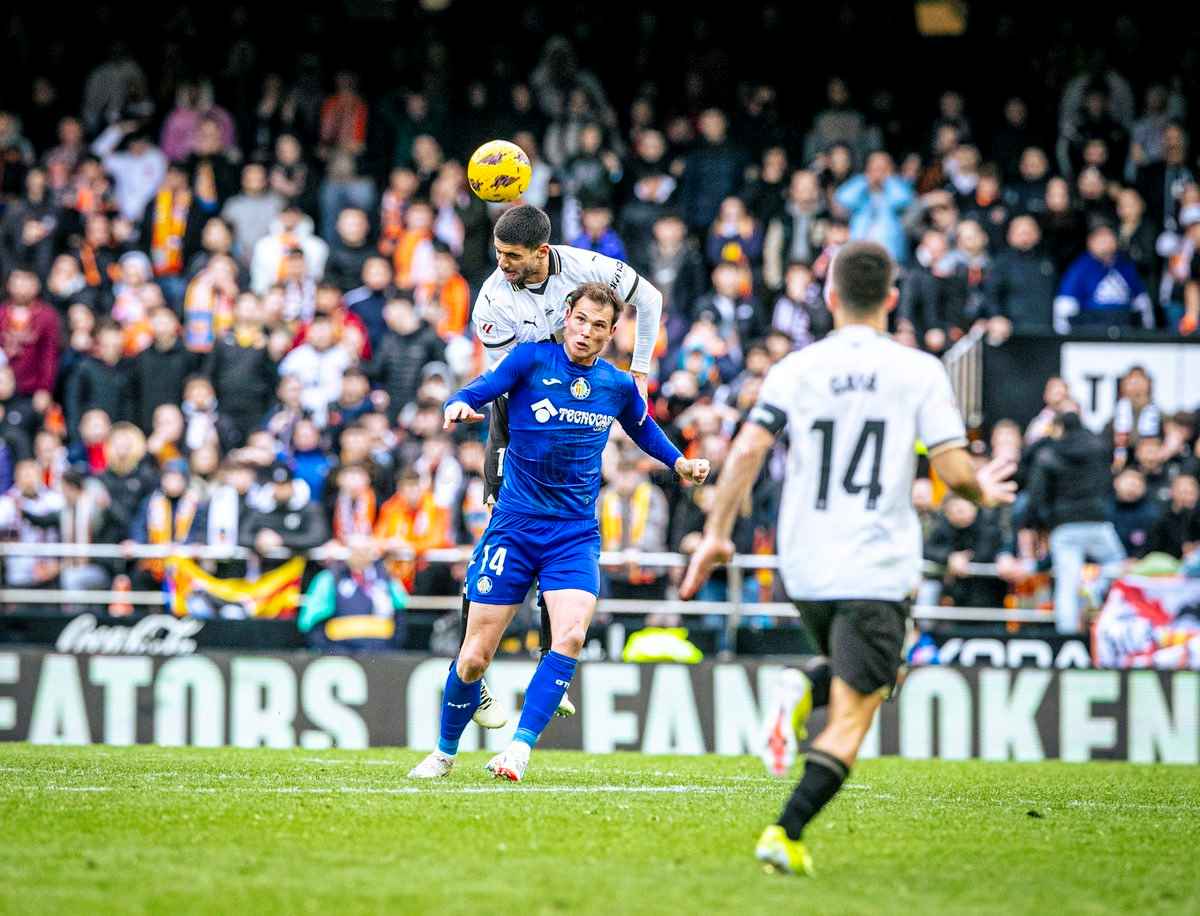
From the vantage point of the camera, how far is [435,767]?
9945 millimetres

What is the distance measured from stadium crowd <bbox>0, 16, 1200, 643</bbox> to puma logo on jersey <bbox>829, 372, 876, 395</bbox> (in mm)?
11268

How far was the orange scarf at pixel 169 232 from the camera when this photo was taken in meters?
22.2

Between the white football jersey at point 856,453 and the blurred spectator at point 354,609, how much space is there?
11.0m

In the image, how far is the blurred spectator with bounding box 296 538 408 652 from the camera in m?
17.5

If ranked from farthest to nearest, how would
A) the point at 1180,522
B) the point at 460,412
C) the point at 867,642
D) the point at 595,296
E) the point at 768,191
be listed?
the point at 768,191, the point at 1180,522, the point at 595,296, the point at 460,412, the point at 867,642

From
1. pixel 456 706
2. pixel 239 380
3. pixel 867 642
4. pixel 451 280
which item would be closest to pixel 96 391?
pixel 239 380

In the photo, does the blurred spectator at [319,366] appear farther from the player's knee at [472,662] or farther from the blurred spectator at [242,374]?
the player's knee at [472,662]

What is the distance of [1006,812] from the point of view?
9.21 m

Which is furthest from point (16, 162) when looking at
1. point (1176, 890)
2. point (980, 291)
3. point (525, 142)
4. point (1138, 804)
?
point (1176, 890)

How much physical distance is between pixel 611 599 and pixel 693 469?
8769mm

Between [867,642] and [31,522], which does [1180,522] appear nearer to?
[31,522]

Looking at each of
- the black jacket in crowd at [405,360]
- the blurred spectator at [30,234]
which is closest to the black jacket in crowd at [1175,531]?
the black jacket in crowd at [405,360]

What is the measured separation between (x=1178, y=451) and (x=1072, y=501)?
1.63m

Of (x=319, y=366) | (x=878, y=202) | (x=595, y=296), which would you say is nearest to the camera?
(x=595, y=296)
